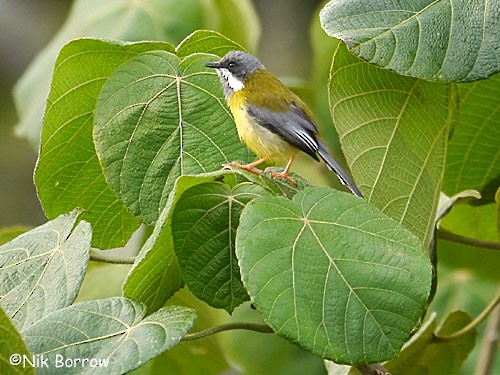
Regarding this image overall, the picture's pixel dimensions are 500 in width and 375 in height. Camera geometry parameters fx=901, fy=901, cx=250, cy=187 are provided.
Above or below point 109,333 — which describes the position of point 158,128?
above

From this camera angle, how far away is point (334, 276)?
3.05 ft

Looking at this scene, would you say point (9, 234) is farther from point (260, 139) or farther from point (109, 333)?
point (109, 333)

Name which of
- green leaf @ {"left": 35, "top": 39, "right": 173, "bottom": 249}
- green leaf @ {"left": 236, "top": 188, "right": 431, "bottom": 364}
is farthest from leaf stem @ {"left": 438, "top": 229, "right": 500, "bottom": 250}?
green leaf @ {"left": 35, "top": 39, "right": 173, "bottom": 249}

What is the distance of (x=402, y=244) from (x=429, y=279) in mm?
49

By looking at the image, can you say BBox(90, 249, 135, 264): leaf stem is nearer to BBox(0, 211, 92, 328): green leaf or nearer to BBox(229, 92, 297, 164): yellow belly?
BBox(0, 211, 92, 328): green leaf

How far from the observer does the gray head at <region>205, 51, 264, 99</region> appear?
1.27 m

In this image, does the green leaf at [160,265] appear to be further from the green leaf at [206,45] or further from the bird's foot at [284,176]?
the green leaf at [206,45]

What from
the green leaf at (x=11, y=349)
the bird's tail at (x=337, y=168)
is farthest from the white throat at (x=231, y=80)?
the green leaf at (x=11, y=349)

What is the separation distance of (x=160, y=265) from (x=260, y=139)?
446mm

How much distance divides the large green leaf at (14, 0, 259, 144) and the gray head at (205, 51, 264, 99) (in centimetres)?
38

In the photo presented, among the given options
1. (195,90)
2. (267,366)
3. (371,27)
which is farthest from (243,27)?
(371,27)

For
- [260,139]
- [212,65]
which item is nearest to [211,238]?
[212,65]

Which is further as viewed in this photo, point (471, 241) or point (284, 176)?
point (471, 241)

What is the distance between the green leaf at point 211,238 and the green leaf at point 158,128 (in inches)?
5.1
